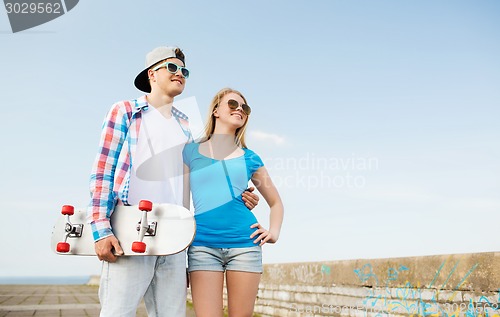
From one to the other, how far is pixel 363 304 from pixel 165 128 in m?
4.05

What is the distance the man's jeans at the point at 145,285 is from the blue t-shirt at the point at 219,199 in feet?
0.70

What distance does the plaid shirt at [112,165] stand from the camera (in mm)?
2469

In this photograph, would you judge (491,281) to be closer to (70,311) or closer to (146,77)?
(146,77)

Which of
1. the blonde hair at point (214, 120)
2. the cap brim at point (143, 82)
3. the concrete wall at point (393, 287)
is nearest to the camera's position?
the cap brim at point (143, 82)

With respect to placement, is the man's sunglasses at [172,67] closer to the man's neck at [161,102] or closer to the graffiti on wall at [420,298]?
the man's neck at [161,102]

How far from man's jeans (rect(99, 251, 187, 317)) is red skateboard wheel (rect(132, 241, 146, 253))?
0.42ft

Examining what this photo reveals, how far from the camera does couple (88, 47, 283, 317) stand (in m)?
2.51

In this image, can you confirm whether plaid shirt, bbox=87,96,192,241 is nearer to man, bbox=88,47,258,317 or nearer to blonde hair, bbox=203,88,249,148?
man, bbox=88,47,258,317

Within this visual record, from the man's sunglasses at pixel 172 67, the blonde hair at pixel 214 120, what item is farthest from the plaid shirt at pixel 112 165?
the blonde hair at pixel 214 120

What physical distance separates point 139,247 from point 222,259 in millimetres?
543

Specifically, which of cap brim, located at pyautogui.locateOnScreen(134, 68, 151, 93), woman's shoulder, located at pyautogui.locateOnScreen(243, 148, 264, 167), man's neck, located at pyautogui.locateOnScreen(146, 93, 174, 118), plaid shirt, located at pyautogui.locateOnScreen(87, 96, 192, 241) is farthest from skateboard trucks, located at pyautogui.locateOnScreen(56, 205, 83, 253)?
woman's shoulder, located at pyautogui.locateOnScreen(243, 148, 264, 167)

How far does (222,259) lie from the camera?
2762mm

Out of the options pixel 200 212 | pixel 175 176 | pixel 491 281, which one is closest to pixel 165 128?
pixel 175 176

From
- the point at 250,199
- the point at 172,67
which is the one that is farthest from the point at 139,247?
the point at 172,67
